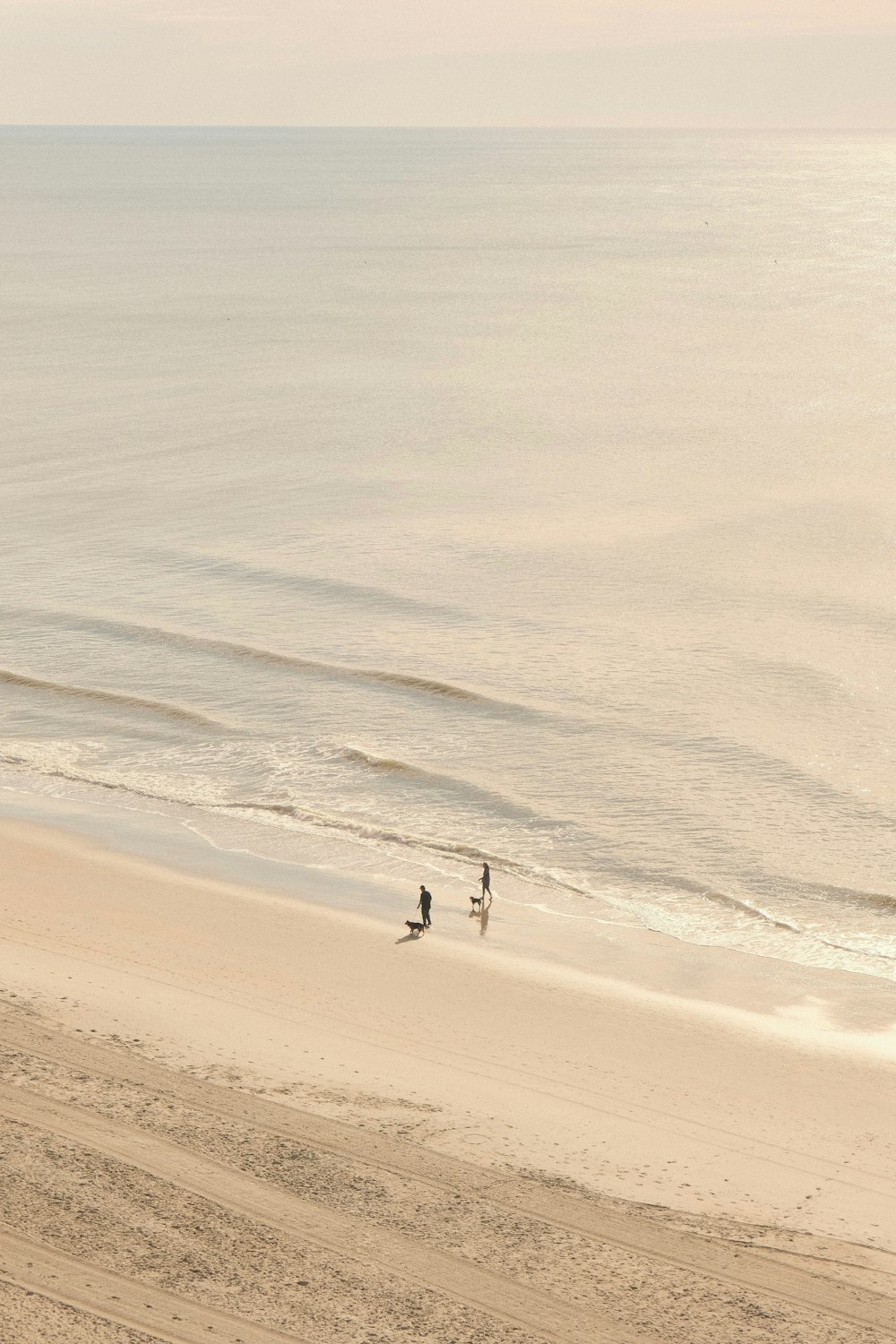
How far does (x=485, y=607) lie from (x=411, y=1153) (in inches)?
1037

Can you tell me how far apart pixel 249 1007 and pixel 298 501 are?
110 feet

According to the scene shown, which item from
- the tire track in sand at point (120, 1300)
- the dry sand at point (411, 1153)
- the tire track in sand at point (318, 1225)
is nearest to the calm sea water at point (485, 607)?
the dry sand at point (411, 1153)

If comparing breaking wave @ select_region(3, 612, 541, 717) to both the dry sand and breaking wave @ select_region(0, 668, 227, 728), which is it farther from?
the dry sand

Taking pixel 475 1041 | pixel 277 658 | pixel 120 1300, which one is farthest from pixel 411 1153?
pixel 277 658

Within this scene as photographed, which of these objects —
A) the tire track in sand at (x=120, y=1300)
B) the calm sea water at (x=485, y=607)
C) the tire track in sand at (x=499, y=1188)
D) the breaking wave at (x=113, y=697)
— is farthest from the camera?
the breaking wave at (x=113, y=697)

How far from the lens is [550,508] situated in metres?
51.2

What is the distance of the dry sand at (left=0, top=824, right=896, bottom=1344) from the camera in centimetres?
1277

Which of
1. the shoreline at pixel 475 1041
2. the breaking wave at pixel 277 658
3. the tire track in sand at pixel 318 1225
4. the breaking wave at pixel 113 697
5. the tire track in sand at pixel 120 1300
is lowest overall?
the tire track in sand at pixel 120 1300

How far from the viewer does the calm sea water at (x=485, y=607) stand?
91.0 ft

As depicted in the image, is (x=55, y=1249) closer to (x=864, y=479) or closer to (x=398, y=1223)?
(x=398, y=1223)

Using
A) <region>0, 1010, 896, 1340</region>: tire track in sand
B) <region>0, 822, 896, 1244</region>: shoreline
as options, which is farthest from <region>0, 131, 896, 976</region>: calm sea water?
<region>0, 1010, 896, 1340</region>: tire track in sand

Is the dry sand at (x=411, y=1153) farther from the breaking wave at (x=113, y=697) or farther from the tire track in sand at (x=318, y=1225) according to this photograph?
the breaking wave at (x=113, y=697)

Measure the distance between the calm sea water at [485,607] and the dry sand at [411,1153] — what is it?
16.2 ft

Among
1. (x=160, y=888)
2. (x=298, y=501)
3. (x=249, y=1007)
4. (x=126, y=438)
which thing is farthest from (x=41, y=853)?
(x=126, y=438)
